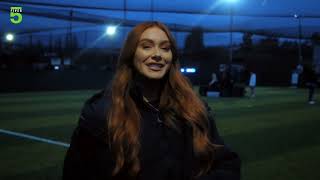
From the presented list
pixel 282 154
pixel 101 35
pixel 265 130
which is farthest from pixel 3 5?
pixel 282 154

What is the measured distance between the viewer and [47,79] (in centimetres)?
3475

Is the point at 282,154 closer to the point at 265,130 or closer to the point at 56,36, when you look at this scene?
the point at 265,130

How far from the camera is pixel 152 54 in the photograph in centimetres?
257

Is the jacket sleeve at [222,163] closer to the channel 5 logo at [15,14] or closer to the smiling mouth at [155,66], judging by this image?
the smiling mouth at [155,66]

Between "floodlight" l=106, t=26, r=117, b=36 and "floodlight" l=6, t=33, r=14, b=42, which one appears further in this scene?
"floodlight" l=106, t=26, r=117, b=36

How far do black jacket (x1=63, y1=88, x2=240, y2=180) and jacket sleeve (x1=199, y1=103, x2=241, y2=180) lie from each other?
0.10 meters

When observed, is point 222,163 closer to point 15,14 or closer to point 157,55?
point 157,55

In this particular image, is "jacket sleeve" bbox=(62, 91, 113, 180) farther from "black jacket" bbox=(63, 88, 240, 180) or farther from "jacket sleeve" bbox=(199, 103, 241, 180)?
"jacket sleeve" bbox=(199, 103, 241, 180)

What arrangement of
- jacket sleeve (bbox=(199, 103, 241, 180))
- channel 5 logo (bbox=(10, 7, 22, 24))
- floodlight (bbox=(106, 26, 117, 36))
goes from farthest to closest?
floodlight (bbox=(106, 26, 117, 36)) < channel 5 logo (bbox=(10, 7, 22, 24)) < jacket sleeve (bbox=(199, 103, 241, 180))

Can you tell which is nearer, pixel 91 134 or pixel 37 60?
pixel 91 134

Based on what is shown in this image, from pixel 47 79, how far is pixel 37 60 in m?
2.47

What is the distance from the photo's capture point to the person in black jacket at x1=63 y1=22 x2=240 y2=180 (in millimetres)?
2383

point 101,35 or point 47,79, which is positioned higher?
point 101,35

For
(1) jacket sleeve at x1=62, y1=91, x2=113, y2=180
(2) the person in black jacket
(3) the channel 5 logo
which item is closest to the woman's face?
(2) the person in black jacket
